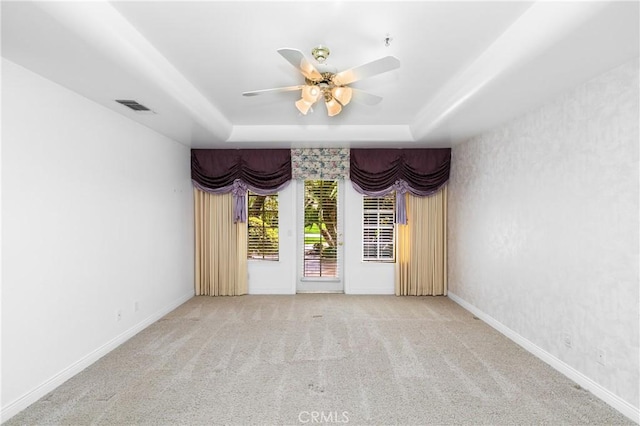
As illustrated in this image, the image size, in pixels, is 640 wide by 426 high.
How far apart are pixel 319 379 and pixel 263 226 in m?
3.03

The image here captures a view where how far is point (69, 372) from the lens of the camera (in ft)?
8.79

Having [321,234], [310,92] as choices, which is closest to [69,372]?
[310,92]

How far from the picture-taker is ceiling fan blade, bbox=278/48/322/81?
1.91 metres

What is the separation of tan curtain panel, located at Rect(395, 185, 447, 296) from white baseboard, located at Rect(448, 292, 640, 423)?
124 cm

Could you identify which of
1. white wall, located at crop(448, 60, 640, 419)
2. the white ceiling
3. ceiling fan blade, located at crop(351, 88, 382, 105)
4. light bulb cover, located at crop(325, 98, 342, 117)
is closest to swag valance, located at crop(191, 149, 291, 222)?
the white ceiling

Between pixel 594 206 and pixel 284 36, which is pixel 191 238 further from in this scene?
pixel 594 206

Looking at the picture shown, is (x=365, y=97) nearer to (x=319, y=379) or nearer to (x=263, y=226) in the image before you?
(x=319, y=379)

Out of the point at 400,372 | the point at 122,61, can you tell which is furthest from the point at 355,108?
the point at 400,372

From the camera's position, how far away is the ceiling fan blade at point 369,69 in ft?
6.57

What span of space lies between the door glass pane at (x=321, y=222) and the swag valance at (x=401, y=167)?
0.54m

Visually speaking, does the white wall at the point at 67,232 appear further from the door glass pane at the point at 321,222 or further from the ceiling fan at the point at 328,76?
the door glass pane at the point at 321,222

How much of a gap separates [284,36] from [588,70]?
6.83 ft

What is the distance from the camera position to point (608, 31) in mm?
1824

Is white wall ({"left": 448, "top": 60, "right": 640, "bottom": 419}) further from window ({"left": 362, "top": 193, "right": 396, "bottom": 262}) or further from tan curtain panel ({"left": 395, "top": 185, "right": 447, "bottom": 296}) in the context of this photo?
window ({"left": 362, "top": 193, "right": 396, "bottom": 262})
